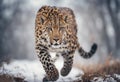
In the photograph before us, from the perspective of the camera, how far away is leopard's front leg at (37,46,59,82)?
38.7ft

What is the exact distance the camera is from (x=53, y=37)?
11898mm

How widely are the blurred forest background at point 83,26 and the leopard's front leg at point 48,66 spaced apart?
12.3 m

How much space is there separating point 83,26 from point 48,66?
16.9 metres

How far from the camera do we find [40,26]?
12.0 meters

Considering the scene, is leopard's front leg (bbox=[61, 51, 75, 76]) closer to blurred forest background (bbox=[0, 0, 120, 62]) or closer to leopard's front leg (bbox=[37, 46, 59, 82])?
leopard's front leg (bbox=[37, 46, 59, 82])

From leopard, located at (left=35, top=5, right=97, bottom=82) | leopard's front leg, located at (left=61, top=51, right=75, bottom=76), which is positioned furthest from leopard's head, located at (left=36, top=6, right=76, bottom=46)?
leopard's front leg, located at (left=61, top=51, right=75, bottom=76)

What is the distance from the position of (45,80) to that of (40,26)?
1.11 metres

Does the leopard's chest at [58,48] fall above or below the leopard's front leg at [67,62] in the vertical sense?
above

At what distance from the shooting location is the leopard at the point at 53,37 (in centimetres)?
1187

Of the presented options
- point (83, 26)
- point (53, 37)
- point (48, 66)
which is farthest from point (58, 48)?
point (83, 26)

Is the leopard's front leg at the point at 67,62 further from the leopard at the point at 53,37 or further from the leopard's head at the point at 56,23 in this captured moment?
the leopard's head at the point at 56,23

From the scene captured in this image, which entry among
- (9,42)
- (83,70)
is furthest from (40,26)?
(9,42)

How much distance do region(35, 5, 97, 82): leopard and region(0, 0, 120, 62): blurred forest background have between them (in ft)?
39.1

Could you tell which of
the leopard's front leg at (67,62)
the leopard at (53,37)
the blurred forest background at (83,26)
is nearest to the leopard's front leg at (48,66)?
the leopard at (53,37)
